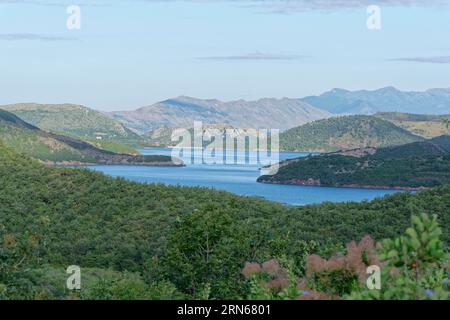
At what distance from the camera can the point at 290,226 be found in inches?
1644

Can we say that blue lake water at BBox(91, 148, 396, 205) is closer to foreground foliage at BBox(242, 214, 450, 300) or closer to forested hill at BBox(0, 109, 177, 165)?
forested hill at BBox(0, 109, 177, 165)

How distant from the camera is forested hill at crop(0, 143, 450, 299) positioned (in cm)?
2017

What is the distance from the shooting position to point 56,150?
587 feet

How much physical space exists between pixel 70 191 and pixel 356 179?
7960 centimetres

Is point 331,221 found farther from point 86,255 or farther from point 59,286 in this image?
point 59,286

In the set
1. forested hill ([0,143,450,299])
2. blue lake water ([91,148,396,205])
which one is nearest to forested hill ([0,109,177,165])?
blue lake water ([91,148,396,205])

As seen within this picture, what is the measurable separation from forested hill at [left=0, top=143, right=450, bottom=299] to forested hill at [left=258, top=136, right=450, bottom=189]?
69.2m

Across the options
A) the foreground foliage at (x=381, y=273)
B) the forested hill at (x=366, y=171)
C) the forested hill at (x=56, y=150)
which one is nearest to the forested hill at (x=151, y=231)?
the foreground foliage at (x=381, y=273)

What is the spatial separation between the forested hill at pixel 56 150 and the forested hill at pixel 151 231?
9729 cm

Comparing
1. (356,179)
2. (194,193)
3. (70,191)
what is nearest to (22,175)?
(70,191)

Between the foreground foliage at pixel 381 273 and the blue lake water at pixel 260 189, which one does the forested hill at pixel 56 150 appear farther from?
the foreground foliage at pixel 381 273

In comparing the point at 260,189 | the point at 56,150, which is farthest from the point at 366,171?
the point at 56,150

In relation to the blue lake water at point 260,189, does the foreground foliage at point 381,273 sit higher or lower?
higher

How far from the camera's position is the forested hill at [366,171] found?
4865 inches
